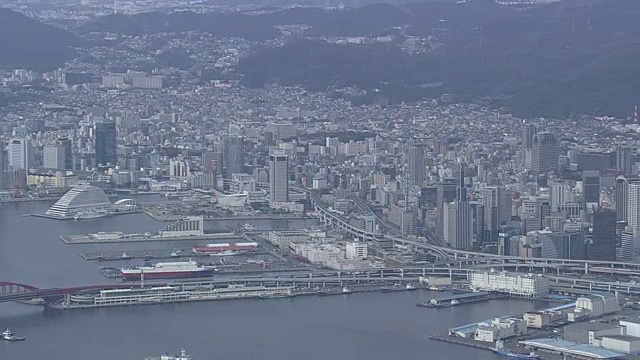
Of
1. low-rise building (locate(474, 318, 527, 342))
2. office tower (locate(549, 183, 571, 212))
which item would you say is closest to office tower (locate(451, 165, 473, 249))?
office tower (locate(549, 183, 571, 212))

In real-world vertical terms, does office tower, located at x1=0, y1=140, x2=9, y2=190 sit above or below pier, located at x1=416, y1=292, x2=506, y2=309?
above

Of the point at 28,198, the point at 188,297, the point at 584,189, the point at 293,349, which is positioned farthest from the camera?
the point at 28,198

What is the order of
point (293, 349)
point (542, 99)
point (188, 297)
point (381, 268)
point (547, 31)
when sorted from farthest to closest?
point (547, 31) < point (542, 99) < point (381, 268) < point (188, 297) < point (293, 349)

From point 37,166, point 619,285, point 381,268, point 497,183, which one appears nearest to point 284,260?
point 381,268

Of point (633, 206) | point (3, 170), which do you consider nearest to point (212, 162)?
point (3, 170)

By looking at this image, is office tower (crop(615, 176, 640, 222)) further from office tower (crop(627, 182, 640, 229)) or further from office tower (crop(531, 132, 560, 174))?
office tower (crop(531, 132, 560, 174))

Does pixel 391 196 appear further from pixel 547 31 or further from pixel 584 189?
pixel 547 31
